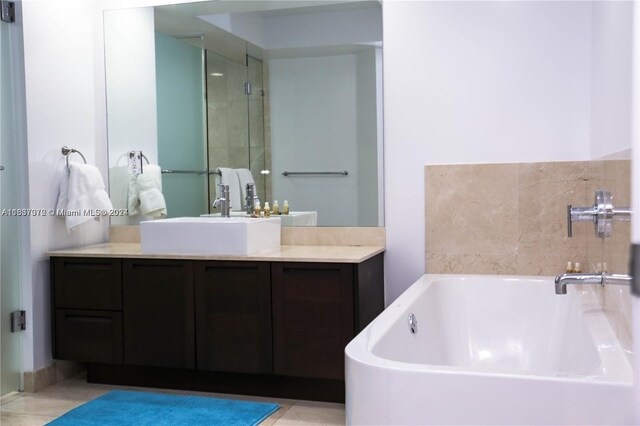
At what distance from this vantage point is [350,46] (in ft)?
12.4

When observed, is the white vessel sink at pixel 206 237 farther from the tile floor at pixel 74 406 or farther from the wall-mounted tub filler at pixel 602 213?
the wall-mounted tub filler at pixel 602 213

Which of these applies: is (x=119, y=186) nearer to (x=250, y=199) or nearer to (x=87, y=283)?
(x=87, y=283)

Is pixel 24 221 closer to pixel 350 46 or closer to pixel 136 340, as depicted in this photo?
pixel 136 340

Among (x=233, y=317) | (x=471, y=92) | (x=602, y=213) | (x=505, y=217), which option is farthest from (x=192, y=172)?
(x=602, y=213)

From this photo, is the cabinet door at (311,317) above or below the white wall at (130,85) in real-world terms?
below

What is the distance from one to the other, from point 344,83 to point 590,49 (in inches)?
50.2

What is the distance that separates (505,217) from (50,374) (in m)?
2.60

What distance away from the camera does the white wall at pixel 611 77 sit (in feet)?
7.02

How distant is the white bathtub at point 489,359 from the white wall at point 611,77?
64 centimetres

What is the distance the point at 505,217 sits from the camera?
11.8 feet

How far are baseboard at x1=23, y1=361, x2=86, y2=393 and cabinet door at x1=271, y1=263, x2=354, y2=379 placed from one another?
4.35 ft

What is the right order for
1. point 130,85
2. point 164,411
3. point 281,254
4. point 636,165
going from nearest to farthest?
point 636,165, point 164,411, point 281,254, point 130,85

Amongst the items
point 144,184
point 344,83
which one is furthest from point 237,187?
point 344,83

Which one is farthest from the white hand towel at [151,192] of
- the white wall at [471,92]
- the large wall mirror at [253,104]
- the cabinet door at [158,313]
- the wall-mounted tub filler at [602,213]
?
the wall-mounted tub filler at [602,213]
